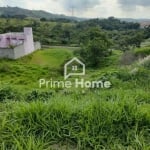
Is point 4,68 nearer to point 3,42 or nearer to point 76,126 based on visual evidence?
point 3,42

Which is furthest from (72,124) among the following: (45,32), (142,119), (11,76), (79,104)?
(45,32)

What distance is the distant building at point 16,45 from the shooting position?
108ft

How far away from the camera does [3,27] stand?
150ft

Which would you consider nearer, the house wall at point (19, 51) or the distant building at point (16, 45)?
the distant building at point (16, 45)

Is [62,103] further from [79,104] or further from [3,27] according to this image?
[3,27]

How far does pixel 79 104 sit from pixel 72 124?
331mm

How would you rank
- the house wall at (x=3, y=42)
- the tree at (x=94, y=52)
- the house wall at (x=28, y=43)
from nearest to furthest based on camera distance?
the tree at (x=94, y=52)
the house wall at (x=3, y=42)
the house wall at (x=28, y=43)

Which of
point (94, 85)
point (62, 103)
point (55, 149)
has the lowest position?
point (94, 85)

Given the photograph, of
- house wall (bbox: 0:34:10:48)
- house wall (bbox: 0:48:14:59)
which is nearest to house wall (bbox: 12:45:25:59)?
house wall (bbox: 0:48:14:59)

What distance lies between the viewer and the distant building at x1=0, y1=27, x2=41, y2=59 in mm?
33062

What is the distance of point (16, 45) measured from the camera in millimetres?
34344

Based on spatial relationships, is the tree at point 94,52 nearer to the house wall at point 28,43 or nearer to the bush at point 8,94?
the house wall at point 28,43

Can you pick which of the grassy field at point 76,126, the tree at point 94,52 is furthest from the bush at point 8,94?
the tree at point 94,52

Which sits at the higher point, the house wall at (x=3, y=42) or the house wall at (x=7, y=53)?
the house wall at (x=3, y=42)
